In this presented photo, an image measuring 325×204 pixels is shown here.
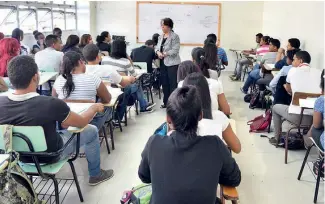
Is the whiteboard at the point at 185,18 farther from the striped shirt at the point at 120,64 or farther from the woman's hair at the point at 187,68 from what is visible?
the woman's hair at the point at 187,68

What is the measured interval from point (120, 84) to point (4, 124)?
187cm

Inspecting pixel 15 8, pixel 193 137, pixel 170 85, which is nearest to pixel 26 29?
pixel 15 8

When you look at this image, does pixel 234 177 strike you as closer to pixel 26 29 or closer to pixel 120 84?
pixel 120 84

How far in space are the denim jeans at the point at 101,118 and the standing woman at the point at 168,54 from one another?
1.75 meters

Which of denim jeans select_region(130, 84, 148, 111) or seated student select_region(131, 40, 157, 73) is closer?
denim jeans select_region(130, 84, 148, 111)

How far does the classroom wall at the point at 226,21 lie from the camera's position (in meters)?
9.05

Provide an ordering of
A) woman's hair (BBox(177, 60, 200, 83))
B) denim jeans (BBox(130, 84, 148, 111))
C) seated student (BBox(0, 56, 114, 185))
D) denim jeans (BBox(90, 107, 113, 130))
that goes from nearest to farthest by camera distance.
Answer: seated student (BBox(0, 56, 114, 185)) < woman's hair (BBox(177, 60, 200, 83)) < denim jeans (BBox(90, 107, 113, 130)) < denim jeans (BBox(130, 84, 148, 111))

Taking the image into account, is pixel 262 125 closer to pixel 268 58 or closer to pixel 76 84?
pixel 268 58

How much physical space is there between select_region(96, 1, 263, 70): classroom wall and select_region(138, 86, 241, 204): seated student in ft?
26.1

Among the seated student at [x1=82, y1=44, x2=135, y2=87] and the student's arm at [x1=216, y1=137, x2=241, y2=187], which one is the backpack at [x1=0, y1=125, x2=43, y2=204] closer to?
the student's arm at [x1=216, y1=137, x2=241, y2=187]

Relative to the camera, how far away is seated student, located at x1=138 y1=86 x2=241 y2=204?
144 cm

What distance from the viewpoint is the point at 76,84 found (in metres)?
3.13

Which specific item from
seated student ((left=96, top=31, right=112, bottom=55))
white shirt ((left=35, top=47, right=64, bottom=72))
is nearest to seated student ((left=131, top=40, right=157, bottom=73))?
seated student ((left=96, top=31, right=112, bottom=55))

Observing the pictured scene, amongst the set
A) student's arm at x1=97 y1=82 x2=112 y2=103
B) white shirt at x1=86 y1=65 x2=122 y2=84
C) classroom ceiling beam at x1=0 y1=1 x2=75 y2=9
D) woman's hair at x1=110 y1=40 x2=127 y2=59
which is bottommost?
student's arm at x1=97 y1=82 x2=112 y2=103
